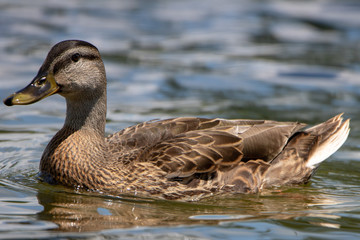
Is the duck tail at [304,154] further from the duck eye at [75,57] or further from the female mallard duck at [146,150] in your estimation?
the duck eye at [75,57]

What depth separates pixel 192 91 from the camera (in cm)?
1265

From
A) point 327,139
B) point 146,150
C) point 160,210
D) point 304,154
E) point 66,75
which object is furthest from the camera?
point 327,139

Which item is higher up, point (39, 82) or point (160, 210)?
point (39, 82)

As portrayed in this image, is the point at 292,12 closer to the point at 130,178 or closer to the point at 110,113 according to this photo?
the point at 110,113

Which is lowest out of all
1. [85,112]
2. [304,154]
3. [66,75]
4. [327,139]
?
[304,154]

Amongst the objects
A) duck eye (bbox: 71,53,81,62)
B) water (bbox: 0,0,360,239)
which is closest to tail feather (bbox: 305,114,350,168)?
water (bbox: 0,0,360,239)

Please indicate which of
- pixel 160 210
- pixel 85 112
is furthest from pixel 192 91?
pixel 160 210

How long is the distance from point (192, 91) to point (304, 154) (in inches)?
179

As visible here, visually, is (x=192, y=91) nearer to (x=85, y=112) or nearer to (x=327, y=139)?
(x=327, y=139)

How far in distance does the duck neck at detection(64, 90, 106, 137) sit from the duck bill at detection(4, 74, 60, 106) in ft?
1.51

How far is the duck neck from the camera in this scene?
25.7 ft

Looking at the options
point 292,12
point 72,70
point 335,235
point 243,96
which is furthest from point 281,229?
point 292,12

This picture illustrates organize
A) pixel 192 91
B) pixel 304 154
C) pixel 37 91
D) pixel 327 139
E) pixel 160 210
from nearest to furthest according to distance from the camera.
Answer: pixel 160 210 → pixel 37 91 → pixel 304 154 → pixel 327 139 → pixel 192 91

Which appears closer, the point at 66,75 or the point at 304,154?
the point at 66,75
